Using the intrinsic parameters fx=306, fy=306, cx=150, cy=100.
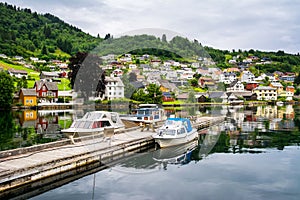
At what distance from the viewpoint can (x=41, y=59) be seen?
129 metres

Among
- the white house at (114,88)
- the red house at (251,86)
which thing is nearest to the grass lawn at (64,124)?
the white house at (114,88)

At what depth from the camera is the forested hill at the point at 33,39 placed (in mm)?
133137

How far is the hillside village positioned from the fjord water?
476 centimetres

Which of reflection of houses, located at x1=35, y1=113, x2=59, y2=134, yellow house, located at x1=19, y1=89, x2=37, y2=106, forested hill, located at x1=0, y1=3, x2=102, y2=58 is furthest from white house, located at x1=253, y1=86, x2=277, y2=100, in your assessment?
reflection of houses, located at x1=35, y1=113, x2=59, y2=134

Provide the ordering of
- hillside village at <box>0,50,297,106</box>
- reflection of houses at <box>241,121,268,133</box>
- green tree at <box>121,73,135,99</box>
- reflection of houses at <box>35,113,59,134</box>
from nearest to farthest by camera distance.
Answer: reflection of houses at <box>35,113,59,134</box> → hillside village at <box>0,50,297,106</box> → reflection of houses at <box>241,121,268,133</box> → green tree at <box>121,73,135,99</box>

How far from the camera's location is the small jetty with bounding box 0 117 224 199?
474 inches

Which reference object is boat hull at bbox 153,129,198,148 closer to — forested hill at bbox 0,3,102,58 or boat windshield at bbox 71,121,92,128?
boat windshield at bbox 71,121,92,128

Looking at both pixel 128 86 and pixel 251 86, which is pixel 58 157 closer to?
pixel 128 86

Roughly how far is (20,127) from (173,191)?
23.6m

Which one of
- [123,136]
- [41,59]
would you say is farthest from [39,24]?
[123,136]

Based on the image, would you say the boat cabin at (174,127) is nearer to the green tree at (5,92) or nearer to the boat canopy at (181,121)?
the boat canopy at (181,121)

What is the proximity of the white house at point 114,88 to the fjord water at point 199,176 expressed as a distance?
3657 centimetres

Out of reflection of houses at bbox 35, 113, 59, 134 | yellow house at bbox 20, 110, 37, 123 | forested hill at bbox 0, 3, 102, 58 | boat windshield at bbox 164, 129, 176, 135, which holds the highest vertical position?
forested hill at bbox 0, 3, 102, 58

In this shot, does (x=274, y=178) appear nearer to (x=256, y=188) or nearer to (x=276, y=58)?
(x=256, y=188)
